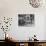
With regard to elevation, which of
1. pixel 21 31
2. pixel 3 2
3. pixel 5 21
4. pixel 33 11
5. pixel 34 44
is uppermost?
pixel 3 2

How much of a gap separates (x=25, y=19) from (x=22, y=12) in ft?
0.74

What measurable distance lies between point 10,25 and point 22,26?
36 centimetres

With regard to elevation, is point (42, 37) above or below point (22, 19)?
below

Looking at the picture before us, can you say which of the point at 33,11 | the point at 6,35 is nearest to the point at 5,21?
the point at 6,35

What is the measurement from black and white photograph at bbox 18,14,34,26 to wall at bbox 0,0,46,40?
0.29 feet

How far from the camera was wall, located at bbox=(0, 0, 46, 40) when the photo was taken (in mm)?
3688

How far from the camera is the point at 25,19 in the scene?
12.3ft

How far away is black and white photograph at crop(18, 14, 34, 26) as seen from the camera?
3.73m

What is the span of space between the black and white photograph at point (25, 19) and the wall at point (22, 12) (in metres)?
0.09

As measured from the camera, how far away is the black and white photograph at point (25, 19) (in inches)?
147

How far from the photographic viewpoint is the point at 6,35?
3.68m

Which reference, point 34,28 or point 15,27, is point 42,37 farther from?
point 15,27

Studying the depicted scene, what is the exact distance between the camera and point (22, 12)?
148 inches

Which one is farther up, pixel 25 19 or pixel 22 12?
pixel 22 12
